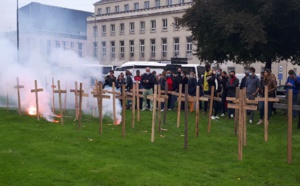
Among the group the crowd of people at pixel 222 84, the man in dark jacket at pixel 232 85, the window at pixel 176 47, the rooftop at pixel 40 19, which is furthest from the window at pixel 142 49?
the man in dark jacket at pixel 232 85

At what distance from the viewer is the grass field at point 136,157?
28.3ft

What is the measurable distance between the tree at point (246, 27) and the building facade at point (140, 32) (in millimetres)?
44910

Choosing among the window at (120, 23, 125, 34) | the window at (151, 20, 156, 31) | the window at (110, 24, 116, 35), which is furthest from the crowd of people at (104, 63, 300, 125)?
the window at (110, 24, 116, 35)

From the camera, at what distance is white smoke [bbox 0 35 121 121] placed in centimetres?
1947

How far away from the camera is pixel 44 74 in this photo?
22.7 m

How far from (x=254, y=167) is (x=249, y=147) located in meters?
2.52

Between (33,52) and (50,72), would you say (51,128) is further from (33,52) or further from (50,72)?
(33,52)

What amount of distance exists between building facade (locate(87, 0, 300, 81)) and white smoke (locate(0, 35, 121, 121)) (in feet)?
150

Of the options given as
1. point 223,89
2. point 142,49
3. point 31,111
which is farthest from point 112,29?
point 31,111

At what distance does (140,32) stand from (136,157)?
68.5m

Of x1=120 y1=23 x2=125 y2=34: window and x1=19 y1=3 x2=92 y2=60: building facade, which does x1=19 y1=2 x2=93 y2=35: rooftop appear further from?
x1=120 y1=23 x2=125 y2=34: window

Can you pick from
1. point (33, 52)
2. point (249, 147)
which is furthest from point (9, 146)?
point (33, 52)

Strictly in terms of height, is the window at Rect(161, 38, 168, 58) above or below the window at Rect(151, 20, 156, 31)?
below

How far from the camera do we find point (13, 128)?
14.9 meters
